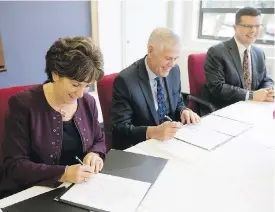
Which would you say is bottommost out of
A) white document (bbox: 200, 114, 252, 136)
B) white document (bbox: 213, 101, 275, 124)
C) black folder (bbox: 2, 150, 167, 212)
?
white document (bbox: 213, 101, 275, 124)

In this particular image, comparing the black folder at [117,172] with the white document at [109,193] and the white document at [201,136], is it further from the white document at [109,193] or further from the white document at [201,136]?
the white document at [201,136]

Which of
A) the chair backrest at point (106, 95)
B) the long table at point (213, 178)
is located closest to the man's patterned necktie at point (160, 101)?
the chair backrest at point (106, 95)

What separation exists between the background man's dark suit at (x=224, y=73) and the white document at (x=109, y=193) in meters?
1.45

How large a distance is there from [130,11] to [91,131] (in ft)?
8.70

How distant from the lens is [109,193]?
1048 millimetres

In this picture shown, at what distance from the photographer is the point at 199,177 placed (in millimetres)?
1200

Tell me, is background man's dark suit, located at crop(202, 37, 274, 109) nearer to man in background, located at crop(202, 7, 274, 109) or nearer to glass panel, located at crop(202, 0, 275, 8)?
man in background, located at crop(202, 7, 274, 109)

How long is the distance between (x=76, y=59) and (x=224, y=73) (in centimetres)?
158

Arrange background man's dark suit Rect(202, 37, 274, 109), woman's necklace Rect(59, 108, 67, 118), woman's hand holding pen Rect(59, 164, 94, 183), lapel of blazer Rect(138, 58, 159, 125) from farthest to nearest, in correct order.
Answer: background man's dark suit Rect(202, 37, 274, 109) < lapel of blazer Rect(138, 58, 159, 125) < woman's necklace Rect(59, 108, 67, 118) < woman's hand holding pen Rect(59, 164, 94, 183)

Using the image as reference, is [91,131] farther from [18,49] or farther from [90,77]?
[18,49]

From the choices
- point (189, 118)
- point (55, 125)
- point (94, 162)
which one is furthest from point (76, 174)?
point (189, 118)

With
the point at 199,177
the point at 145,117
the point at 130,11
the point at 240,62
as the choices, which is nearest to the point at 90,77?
the point at 199,177

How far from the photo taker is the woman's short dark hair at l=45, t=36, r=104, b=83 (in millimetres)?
1160

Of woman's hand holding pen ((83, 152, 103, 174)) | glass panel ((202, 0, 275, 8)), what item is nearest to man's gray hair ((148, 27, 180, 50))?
woman's hand holding pen ((83, 152, 103, 174))
